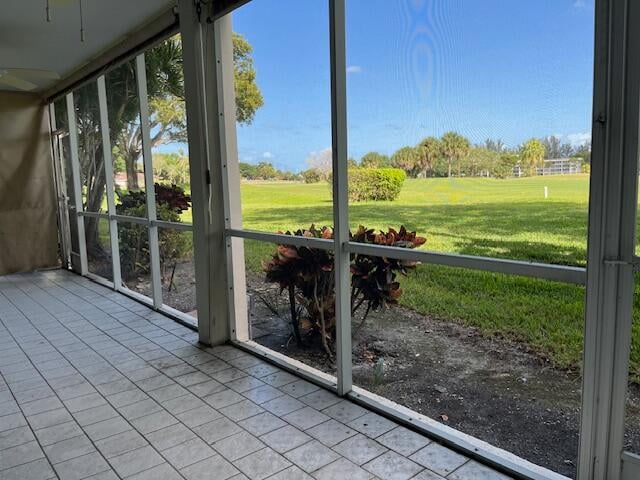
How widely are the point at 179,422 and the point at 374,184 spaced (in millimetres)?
1605

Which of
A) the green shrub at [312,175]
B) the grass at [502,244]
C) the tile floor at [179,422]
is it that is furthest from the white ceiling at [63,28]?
the tile floor at [179,422]

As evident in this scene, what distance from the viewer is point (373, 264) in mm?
2982

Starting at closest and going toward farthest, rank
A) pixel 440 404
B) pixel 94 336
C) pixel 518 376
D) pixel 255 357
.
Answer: pixel 518 376 < pixel 440 404 < pixel 255 357 < pixel 94 336

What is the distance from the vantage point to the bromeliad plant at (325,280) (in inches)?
115

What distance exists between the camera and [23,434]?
7.77 feet

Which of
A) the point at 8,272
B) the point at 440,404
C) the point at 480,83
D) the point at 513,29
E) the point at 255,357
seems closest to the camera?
the point at 513,29

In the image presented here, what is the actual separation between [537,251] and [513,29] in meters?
0.86

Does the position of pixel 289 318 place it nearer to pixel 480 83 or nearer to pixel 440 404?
pixel 440 404

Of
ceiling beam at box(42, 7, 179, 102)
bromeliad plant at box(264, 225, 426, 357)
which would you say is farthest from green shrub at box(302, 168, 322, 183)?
ceiling beam at box(42, 7, 179, 102)

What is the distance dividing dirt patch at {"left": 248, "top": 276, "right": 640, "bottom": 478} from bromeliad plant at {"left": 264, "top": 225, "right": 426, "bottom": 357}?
12 cm

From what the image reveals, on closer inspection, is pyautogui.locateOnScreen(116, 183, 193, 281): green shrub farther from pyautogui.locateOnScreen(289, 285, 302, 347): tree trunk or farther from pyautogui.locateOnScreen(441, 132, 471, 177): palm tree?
pyautogui.locateOnScreen(441, 132, 471, 177): palm tree

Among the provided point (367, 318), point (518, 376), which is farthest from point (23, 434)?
point (518, 376)

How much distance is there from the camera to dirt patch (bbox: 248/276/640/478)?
7.00ft

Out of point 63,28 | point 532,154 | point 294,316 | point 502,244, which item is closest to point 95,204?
point 63,28
